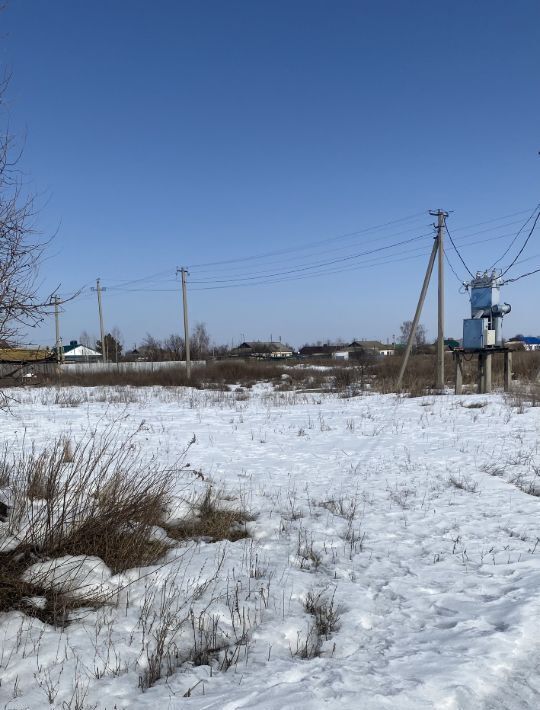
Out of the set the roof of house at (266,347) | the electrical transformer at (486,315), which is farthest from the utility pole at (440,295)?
the roof of house at (266,347)

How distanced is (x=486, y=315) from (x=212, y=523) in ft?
45.6

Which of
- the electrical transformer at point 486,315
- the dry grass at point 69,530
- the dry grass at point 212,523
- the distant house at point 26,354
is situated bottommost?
the dry grass at point 212,523

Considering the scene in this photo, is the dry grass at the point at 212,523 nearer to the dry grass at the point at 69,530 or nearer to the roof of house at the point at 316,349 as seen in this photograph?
the dry grass at the point at 69,530

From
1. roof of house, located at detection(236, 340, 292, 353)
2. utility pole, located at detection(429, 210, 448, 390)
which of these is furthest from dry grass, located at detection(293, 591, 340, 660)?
roof of house, located at detection(236, 340, 292, 353)

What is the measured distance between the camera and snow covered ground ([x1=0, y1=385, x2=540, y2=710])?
230 centimetres

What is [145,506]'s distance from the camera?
13.9ft

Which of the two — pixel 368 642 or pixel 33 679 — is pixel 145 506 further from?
pixel 368 642

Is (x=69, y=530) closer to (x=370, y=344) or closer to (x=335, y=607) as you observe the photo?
(x=335, y=607)

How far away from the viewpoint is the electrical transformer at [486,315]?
15.8 m

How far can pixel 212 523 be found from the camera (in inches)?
187

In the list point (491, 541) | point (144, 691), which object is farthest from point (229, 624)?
point (491, 541)

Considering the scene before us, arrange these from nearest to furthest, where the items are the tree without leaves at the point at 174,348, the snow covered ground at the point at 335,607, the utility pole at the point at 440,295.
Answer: the snow covered ground at the point at 335,607 < the utility pole at the point at 440,295 < the tree without leaves at the point at 174,348

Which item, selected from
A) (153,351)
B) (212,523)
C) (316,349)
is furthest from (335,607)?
(316,349)

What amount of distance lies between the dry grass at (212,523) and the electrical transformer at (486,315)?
1306 cm
